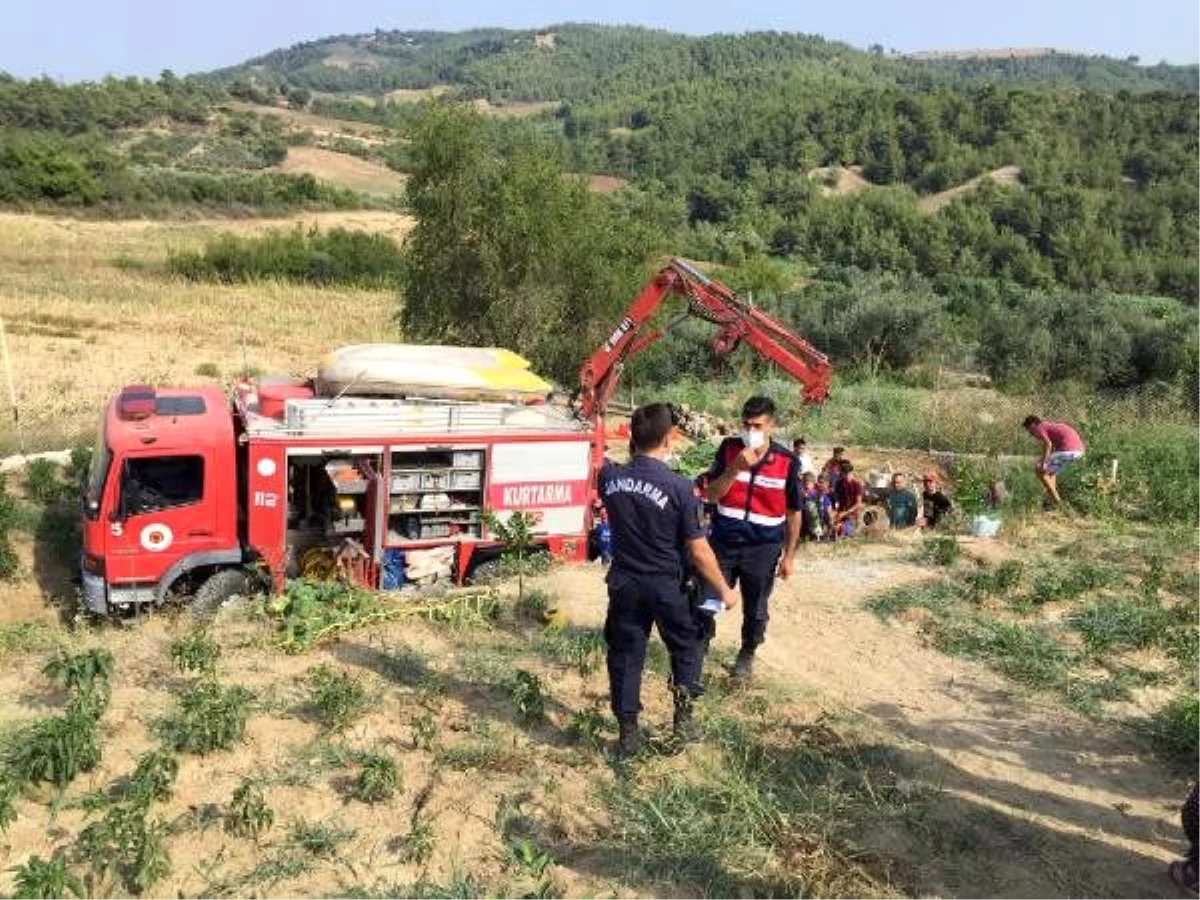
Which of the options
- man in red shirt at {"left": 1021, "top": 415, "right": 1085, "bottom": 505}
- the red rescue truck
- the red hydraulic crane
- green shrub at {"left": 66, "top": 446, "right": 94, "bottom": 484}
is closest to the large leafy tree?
the red hydraulic crane

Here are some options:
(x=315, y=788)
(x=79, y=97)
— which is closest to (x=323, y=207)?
(x=79, y=97)

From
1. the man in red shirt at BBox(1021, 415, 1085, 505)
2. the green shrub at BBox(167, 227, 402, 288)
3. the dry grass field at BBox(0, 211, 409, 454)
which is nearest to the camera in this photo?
the man in red shirt at BBox(1021, 415, 1085, 505)

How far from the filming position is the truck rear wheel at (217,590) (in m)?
9.23

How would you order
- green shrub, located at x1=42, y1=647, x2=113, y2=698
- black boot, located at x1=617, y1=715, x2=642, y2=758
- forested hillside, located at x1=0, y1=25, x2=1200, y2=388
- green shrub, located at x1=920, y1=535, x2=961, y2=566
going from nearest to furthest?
black boot, located at x1=617, y1=715, x2=642, y2=758
green shrub, located at x1=42, y1=647, x2=113, y2=698
green shrub, located at x1=920, y1=535, x2=961, y2=566
forested hillside, located at x1=0, y1=25, x2=1200, y2=388

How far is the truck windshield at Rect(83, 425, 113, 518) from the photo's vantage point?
8.96 m

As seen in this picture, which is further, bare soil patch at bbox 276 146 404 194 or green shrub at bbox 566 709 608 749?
bare soil patch at bbox 276 146 404 194

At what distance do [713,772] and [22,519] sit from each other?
9263mm

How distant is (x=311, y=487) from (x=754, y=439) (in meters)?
5.65

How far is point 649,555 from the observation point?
17.4ft

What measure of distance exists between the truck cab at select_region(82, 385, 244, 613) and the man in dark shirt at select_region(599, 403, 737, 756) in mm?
5127

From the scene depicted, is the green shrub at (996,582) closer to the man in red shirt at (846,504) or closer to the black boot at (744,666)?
the man in red shirt at (846,504)

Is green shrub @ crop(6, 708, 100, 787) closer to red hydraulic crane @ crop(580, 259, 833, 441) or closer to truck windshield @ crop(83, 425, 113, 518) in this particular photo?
truck windshield @ crop(83, 425, 113, 518)

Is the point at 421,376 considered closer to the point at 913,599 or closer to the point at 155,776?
the point at 913,599

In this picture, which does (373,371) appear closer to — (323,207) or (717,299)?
(717,299)
